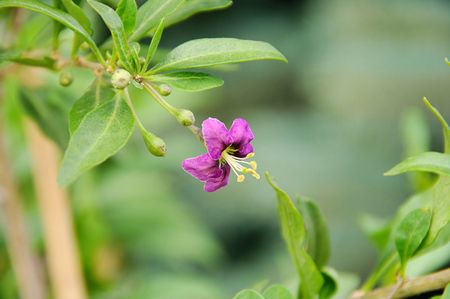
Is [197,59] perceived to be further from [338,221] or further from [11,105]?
[338,221]

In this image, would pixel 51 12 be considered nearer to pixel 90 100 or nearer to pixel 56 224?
pixel 90 100

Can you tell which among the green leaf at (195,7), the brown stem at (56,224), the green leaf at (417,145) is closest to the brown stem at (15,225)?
the brown stem at (56,224)

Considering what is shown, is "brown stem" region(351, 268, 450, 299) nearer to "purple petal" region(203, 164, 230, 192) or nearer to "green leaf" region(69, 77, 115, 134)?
"purple petal" region(203, 164, 230, 192)

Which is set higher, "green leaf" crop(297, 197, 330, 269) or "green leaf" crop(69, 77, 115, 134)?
"green leaf" crop(69, 77, 115, 134)

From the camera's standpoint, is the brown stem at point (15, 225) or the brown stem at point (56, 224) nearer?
the brown stem at point (15, 225)

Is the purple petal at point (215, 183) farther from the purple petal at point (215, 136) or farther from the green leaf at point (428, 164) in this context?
the green leaf at point (428, 164)

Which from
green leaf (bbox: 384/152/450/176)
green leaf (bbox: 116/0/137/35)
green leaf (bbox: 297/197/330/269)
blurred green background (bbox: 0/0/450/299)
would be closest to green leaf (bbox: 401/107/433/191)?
green leaf (bbox: 297/197/330/269)
